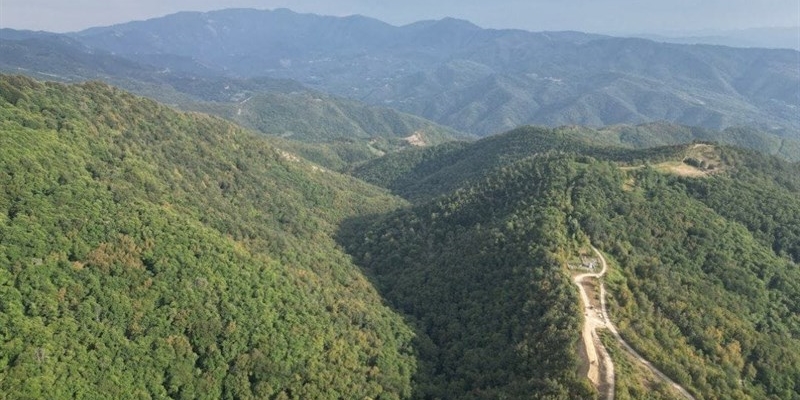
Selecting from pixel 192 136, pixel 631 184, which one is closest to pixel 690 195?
pixel 631 184

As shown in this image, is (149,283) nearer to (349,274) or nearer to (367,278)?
(349,274)

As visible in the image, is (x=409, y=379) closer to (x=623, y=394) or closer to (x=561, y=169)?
(x=623, y=394)

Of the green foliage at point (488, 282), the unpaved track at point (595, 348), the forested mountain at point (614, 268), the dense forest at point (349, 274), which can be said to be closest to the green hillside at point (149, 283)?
the dense forest at point (349, 274)

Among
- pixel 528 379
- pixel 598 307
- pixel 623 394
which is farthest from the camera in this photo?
pixel 598 307

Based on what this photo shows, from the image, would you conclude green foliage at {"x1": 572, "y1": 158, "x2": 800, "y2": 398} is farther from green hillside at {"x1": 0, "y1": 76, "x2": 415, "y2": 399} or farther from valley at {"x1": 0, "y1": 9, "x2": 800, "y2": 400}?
green hillside at {"x1": 0, "y1": 76, "x2": 415, "y2": 399}

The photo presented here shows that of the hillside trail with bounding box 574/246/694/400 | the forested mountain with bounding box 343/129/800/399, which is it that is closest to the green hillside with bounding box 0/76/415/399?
the forested mountain with bounding box 343/129/800/399

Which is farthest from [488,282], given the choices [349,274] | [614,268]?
[349,274]

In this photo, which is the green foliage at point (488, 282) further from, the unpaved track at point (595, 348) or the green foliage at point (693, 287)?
the green foliage at point (693, 287)
